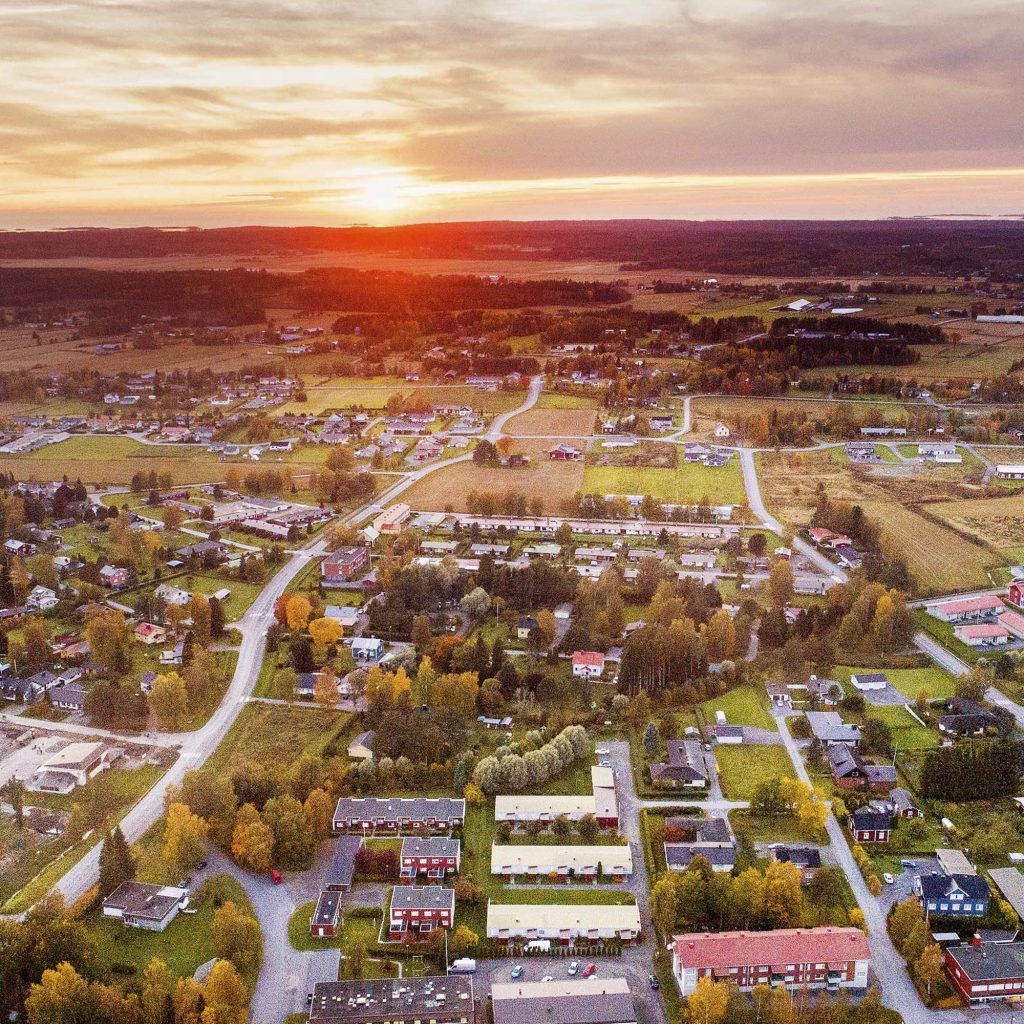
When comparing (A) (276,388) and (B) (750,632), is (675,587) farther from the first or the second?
(A) (276,388)

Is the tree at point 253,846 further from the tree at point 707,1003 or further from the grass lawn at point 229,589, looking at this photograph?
the grass lawn at point 229,589

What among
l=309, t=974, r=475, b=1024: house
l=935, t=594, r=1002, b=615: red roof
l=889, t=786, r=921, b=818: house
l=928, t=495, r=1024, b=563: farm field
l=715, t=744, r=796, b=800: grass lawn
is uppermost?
l=928, t=495, r=1024, b=563: farm field

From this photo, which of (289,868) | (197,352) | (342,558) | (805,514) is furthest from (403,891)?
(197,352)

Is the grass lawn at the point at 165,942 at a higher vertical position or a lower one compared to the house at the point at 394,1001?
lower

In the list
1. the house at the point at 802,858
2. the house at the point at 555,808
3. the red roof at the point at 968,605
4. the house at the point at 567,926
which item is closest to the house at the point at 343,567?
the house at the point at 555,808

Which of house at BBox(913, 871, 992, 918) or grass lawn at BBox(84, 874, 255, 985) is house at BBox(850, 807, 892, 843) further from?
grass lawn at BBox(84, 874, 255, 985)

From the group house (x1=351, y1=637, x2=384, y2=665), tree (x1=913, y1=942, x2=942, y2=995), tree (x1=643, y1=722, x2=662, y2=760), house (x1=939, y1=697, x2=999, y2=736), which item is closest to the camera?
tree (x1=913, y1=942, x2=942, y2=995)

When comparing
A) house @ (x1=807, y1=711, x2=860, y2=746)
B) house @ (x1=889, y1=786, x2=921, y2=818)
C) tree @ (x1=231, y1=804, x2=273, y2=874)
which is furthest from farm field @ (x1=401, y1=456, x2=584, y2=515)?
tree @ (x1=231, y1=804, x2=273, y2=874)
